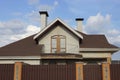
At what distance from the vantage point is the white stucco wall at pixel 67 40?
72.3 feet

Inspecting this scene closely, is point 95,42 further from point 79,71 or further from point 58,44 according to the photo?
→ point 79,71

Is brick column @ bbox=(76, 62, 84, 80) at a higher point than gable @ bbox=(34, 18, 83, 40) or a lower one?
lower

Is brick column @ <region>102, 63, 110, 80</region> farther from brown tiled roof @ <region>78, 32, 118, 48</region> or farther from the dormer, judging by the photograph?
the dormer

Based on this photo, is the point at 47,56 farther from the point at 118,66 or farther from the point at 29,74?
the point at 118,66

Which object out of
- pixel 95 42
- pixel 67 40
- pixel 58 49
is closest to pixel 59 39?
pixel 67 40

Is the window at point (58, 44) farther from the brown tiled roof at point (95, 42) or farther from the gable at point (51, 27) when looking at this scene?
the brown tiled roof at point (95, 42)

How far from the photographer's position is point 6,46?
22938 mm

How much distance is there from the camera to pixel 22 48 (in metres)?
22.0

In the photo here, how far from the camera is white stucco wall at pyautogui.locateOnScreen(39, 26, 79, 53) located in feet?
72.3

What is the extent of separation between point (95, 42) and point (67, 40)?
8.76ft

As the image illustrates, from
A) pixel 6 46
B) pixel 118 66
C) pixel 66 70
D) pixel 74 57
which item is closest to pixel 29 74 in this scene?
pixel 66 70

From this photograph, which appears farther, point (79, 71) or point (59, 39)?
point (59, 39)

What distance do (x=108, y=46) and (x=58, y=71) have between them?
8284 millimetres

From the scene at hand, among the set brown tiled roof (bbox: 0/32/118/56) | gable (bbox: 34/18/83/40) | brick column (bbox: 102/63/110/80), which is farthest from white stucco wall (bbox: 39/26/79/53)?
brick column (bbox: 102/63/110/80)
